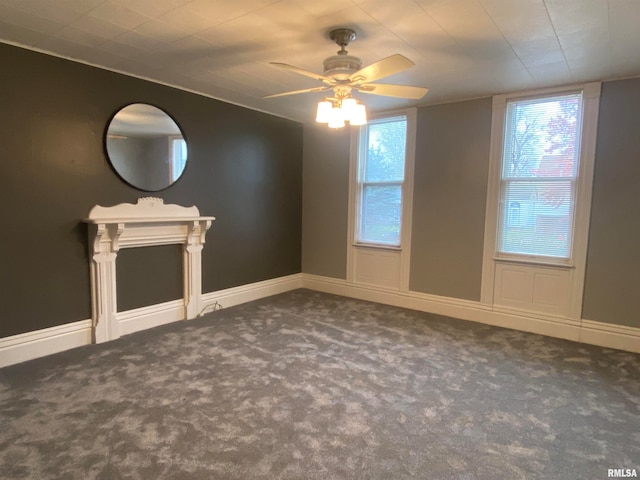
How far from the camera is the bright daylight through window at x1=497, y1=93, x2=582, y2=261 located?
3691 mm

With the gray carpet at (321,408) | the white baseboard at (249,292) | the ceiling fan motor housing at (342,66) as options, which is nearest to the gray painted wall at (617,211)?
the gray carpet at (321,408)

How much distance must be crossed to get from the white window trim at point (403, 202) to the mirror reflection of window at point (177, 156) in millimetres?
2106

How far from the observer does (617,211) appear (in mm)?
3486

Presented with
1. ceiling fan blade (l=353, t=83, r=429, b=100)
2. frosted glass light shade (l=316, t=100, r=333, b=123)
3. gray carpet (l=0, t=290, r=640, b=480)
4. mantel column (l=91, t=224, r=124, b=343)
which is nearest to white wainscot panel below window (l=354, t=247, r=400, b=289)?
gray carpet (l=0, t=290, r=640, b=480)

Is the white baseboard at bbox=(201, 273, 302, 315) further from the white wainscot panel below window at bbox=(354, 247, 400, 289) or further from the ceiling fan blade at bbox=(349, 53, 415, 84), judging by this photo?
the ceiling fan blade at bbox=(349, 53, 415, 84)

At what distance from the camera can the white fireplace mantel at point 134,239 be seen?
340cm

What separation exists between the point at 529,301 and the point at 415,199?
162cm

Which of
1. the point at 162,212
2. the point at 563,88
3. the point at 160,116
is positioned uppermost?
the point at 563,88

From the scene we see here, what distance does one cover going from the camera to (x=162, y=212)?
3.88 metres

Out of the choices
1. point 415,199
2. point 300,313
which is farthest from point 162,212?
point 415,199

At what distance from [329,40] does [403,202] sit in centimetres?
240

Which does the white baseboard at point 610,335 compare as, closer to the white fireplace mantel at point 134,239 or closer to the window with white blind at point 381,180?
the window with white blind at point 381,180

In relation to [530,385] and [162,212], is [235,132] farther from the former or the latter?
[530,385]

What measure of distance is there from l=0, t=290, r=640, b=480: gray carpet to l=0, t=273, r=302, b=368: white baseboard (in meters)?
0.12
